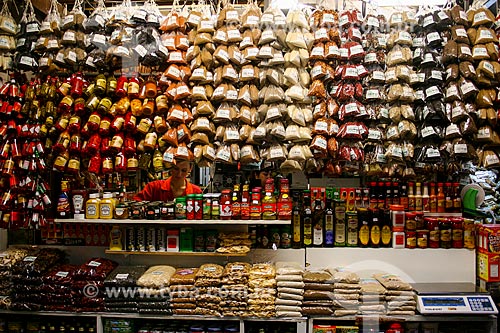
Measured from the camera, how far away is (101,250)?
317cm

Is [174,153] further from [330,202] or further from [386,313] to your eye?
[386,313]

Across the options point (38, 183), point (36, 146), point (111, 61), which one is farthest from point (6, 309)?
point (111, 61)

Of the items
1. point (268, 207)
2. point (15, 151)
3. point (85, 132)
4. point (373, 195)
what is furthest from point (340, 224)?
point (15, 151)

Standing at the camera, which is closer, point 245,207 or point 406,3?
point 245,207

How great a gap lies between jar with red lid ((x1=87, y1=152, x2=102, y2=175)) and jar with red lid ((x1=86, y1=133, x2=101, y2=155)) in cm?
4

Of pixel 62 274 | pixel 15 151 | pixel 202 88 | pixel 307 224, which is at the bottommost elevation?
pixel 62 274

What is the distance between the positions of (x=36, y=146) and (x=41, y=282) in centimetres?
95

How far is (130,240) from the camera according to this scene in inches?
118

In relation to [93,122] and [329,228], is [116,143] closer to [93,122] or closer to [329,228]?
[93,122]

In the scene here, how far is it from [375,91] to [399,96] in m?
0.16

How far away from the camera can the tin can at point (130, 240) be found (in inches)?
118

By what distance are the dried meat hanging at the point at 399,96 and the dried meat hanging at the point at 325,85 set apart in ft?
1.18

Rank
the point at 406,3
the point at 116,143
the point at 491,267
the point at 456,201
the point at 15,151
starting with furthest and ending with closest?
the point at 406,3 < the point at 456,201 < the point at 15,151 < the point at 116,143 < the point at 491,267

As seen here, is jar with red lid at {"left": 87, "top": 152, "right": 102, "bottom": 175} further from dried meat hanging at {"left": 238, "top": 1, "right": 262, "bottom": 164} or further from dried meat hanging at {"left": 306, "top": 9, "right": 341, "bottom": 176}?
dried meat hanging at {"left": 306, "top": 9, "right": 341, "bottom": 176}
